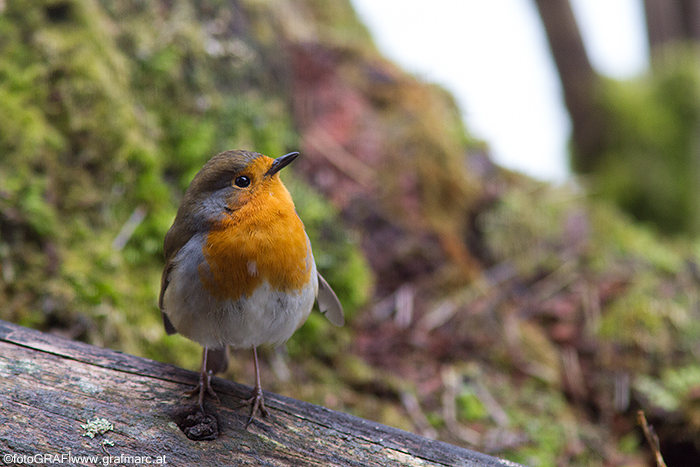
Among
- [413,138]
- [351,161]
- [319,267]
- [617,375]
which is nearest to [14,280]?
[319,267]

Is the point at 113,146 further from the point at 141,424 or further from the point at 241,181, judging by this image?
the point at 141,424

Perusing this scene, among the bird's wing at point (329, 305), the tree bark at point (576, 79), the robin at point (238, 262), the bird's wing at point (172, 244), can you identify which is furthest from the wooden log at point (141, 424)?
the tree bark at point (576, 79)

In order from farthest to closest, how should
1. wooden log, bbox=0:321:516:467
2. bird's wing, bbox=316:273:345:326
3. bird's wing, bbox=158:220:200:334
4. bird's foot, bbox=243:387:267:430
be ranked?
bird's wing, bbox=316:273:345:326
bird's wing, bbox=158:220:200:334
bird's foot, bbox=243:387:267:430
wooden log, bbox=0:321:516:467

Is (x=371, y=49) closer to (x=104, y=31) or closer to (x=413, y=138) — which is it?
(x=413, y=138)

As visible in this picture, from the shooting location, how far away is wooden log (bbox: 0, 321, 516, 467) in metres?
1.83

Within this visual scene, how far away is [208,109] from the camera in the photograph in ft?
14.0

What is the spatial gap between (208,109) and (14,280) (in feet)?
6.57

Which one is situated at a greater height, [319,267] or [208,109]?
[208,109]

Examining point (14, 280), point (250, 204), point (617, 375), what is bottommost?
point (617, 375)

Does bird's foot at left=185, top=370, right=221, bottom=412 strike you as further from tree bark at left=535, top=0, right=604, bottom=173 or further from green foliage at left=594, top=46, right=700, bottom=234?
tree bark at left=535, top=0, right=604, bottom=173

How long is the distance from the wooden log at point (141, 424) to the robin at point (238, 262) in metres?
0.16

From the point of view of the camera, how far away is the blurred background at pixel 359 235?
3.32 meters

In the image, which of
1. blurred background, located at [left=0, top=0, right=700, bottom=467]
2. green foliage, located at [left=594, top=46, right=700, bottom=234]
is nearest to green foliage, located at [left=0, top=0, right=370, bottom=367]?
blurred background, located at [left=0, top=0, right=700, bottom=467]

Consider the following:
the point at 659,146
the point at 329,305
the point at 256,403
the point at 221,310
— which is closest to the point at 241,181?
the point at 221,310
